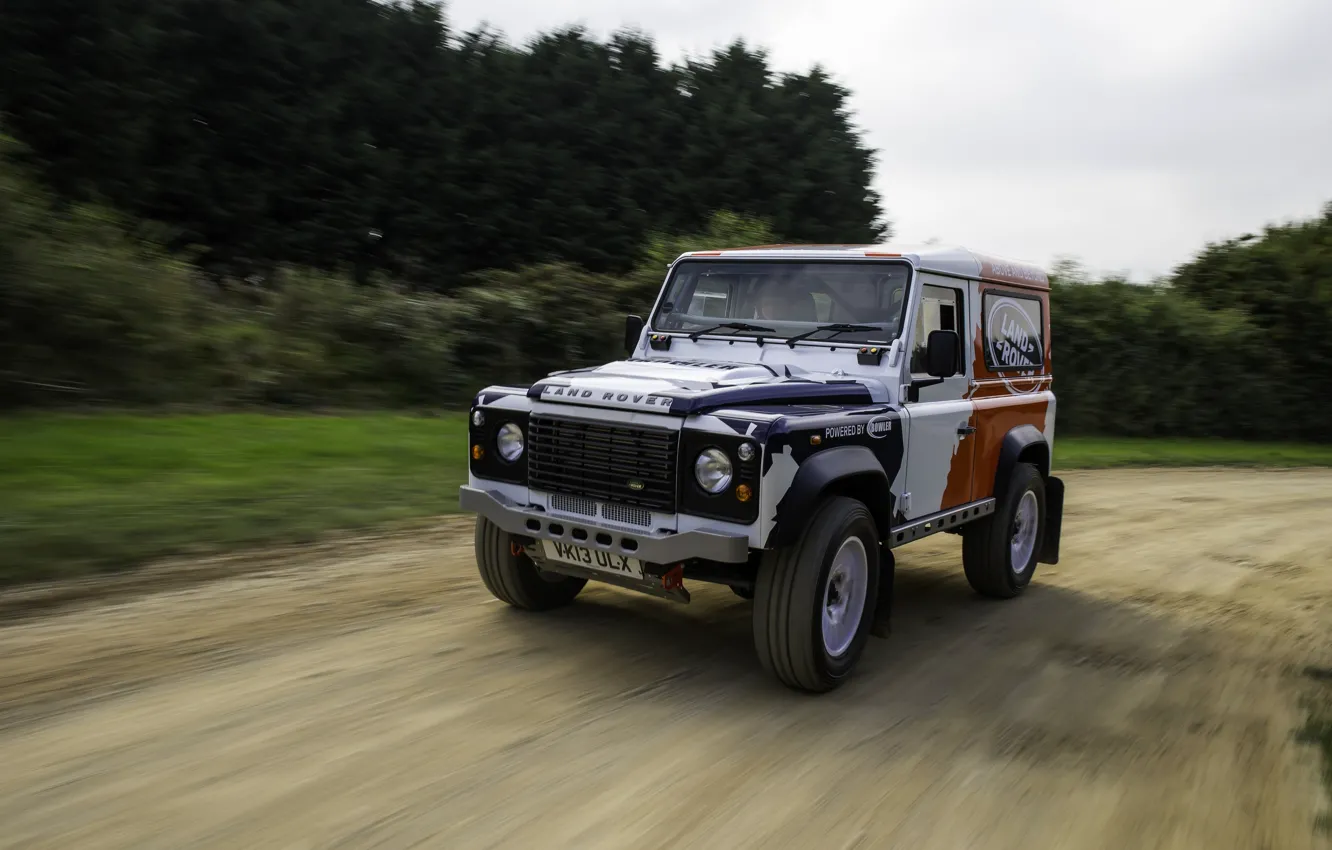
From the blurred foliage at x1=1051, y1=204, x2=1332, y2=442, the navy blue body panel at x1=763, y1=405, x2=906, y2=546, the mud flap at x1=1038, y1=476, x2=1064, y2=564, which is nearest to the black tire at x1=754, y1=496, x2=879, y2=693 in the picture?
the navy blue body panel at x1=763, y1=405, x2=906, y2=546

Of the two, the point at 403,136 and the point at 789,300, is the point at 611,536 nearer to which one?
the point at 789,300

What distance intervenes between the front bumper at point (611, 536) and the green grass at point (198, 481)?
8.87ft

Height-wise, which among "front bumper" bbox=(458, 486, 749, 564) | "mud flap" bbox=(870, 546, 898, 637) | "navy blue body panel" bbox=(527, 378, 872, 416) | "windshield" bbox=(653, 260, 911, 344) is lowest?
"mud flap" bbox=(870, 546, 898, 637)

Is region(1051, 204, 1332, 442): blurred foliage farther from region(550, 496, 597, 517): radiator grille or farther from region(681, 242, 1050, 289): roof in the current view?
region(550, 496, 597, 517): radiator grille

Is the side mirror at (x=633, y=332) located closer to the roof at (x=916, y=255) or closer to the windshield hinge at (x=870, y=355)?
the roof at (x=916, y=255)

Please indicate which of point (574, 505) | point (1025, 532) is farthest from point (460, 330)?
point (574, 505)

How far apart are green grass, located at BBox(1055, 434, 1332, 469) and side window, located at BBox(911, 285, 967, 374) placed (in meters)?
10.1

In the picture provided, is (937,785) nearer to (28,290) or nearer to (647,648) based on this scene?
(647,648)

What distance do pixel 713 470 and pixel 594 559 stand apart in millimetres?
805

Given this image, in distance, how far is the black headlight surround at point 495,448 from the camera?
18.0 feet

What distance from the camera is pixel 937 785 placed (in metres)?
4.17

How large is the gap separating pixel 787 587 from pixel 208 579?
12.1ft

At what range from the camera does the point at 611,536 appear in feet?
16.5

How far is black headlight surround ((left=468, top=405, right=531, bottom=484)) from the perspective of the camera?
549cm
